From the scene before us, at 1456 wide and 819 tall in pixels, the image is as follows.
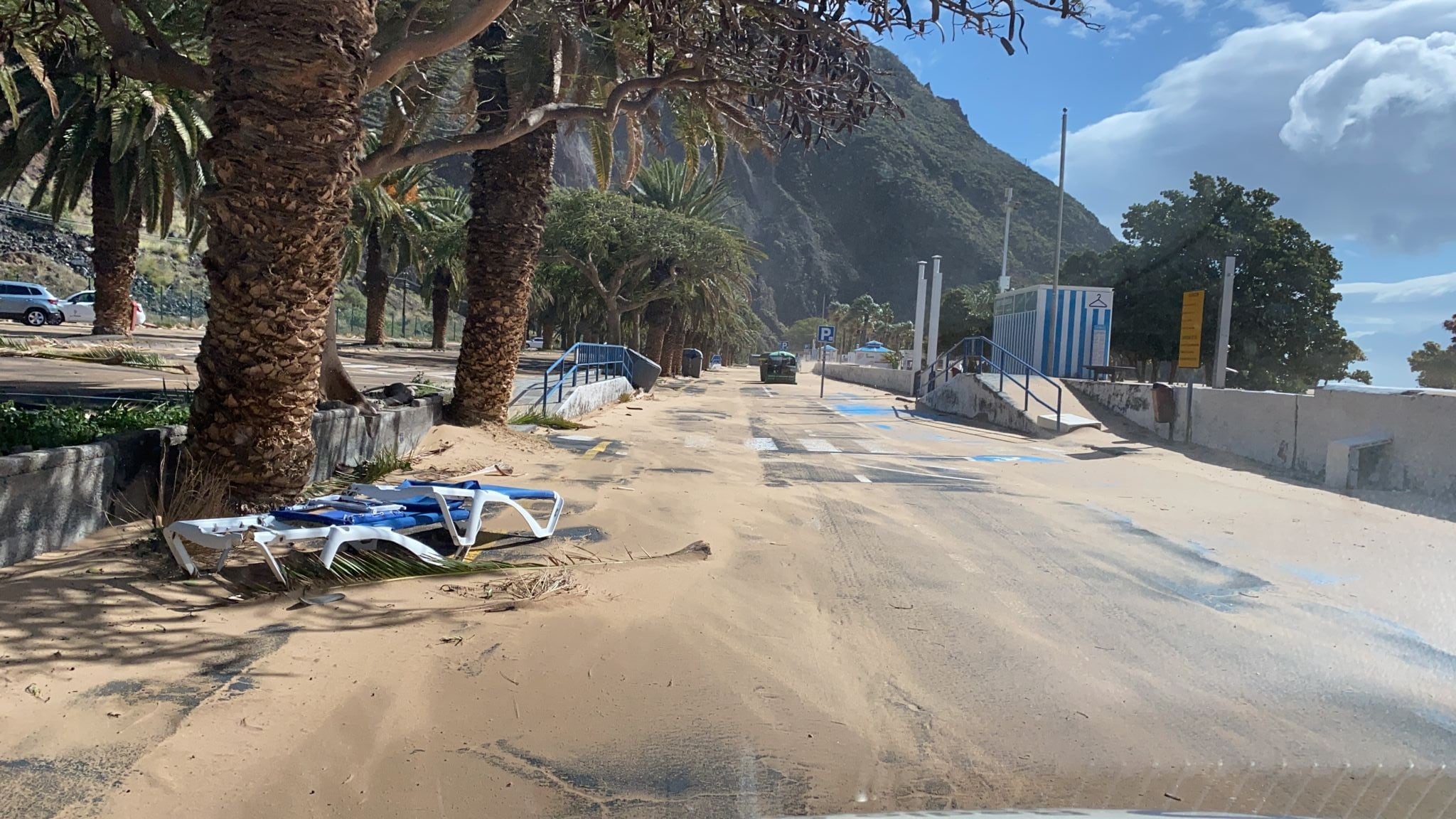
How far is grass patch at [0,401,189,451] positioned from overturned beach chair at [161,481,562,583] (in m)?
1.53

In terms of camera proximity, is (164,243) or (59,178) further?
(164,243)

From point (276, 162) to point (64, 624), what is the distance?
3.21 meters

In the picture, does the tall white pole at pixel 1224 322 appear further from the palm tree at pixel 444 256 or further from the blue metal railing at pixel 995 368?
the palm tree at pixel 444 256

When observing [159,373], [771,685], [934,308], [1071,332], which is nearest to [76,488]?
[771,685]

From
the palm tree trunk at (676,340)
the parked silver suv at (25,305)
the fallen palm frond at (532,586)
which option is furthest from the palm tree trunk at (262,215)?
the palm tree trunk at (676,340)

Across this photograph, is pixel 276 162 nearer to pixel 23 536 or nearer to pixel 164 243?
pixel 23 536

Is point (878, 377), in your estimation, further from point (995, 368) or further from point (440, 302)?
point (995, 368)

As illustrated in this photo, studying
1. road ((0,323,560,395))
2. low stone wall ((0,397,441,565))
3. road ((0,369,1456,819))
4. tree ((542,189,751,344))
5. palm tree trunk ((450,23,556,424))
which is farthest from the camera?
tree ((542,189,751,344))

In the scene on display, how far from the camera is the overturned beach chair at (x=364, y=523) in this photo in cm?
510

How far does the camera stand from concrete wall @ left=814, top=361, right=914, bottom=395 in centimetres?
4131

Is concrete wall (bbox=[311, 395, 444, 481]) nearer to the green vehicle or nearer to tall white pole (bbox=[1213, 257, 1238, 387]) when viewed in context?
tall white pole (bbox=[1213, 257, 1238, 387])

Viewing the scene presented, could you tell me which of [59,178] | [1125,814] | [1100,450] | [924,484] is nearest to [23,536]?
[1125,814]

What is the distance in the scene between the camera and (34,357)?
59.0 ft

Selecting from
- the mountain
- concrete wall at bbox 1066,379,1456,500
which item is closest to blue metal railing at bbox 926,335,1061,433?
concrete wall at bbox 1066,379,1456,500
